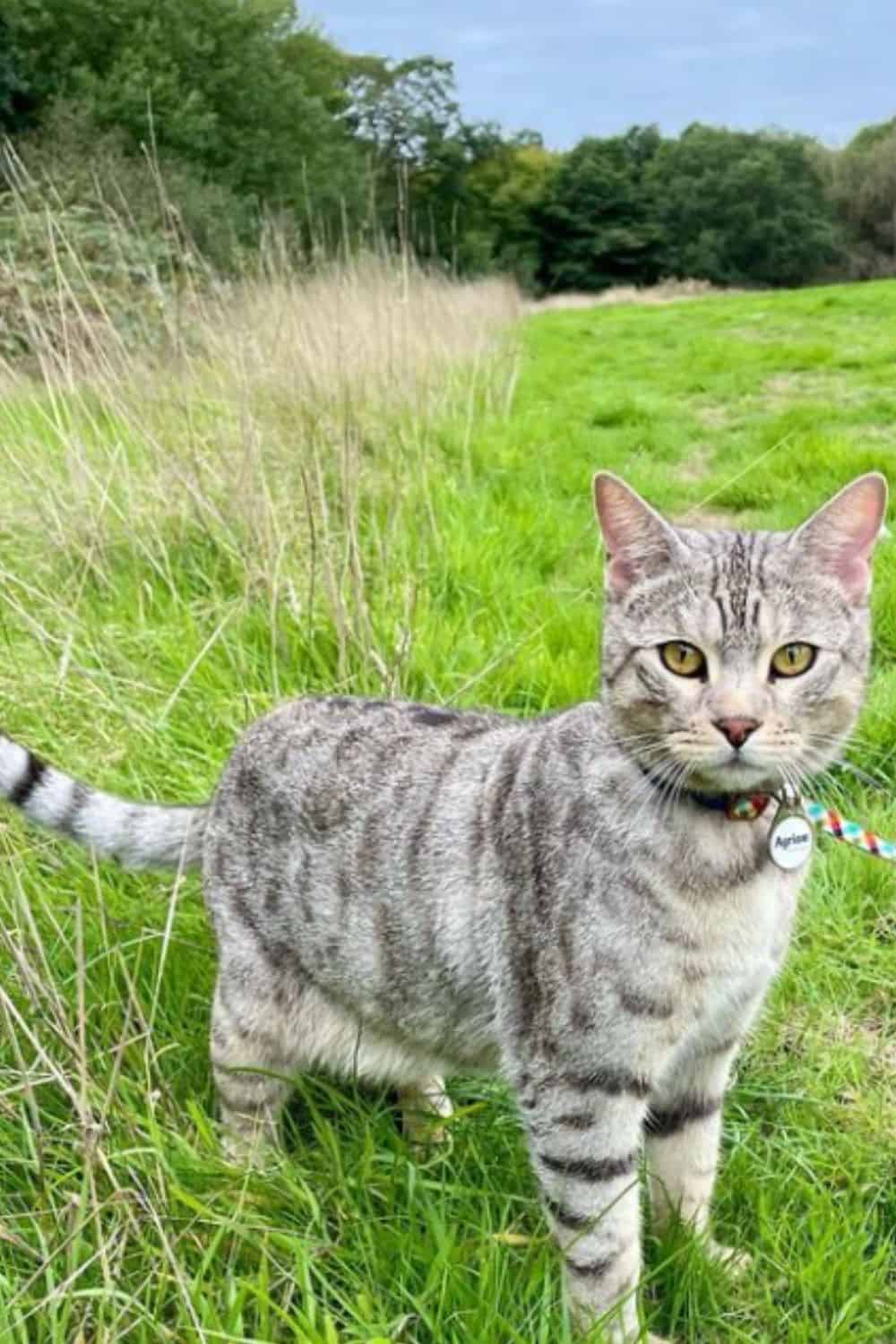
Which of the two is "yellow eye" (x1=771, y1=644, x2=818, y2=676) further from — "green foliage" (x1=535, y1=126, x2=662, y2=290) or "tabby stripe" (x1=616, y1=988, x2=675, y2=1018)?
"green foliage" (x1=535, y1=126, x2=662, y2=290)

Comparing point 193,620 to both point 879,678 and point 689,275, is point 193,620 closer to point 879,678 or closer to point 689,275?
point 879,678

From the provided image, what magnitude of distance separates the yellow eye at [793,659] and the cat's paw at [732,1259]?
883 millimetres

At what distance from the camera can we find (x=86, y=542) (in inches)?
159

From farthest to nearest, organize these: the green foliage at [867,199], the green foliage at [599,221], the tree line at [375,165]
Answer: the green foliage at [867,199]
the green foliage at [599,221]
the tree line at [375,165]

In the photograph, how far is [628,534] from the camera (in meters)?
1.89

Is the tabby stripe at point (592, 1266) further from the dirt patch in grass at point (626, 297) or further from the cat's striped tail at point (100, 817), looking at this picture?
the dirt patch in grass at point (626, 297)

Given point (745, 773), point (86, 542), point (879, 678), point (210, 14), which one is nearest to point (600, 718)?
point (745, 773)

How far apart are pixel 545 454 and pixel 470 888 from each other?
17.0 ft

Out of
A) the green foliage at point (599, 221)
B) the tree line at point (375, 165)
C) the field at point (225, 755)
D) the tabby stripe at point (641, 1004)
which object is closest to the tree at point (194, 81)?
the tree line at point (375, 165)

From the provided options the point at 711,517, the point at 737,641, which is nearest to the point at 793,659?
the point at 737,641

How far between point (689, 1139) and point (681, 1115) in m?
0.04

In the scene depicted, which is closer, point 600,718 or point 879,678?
point 600,718

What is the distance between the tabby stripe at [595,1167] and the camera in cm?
172

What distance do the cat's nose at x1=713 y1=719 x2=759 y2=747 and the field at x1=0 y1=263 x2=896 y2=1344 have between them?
788 millimetres
